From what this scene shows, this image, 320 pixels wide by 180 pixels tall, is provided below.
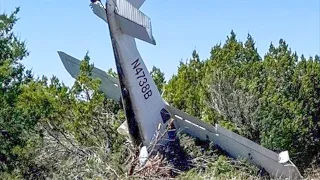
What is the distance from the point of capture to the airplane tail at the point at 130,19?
15.5 metres

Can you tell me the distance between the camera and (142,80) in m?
17.8

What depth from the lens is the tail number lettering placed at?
17.4m

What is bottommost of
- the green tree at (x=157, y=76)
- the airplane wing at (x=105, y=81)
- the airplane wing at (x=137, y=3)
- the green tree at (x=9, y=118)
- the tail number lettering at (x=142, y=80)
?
the green tree at (x=9, y=118)

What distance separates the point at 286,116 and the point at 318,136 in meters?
2.00

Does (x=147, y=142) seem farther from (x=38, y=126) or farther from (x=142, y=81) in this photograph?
(x=38, y=126)

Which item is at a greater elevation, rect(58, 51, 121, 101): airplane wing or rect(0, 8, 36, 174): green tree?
rect(58, 51, 121, 101): airplane wing

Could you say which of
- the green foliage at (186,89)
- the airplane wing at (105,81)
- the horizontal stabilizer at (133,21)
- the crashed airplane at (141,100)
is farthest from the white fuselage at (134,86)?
the green foliage at (186,89)

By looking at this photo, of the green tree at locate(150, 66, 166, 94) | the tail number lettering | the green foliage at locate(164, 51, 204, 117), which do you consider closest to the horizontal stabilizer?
the tail number lettering

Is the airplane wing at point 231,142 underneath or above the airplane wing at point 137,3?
underneath

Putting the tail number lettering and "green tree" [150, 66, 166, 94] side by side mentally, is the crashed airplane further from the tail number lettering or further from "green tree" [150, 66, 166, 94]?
"green tree" [150, 66, 166, 94]

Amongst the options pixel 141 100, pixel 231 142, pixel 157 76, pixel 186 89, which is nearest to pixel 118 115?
pixel 141 100

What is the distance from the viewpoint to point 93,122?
17.8 metres

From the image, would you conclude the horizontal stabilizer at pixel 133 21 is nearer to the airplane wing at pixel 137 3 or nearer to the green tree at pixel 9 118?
the airplane wing at pixel 137 3

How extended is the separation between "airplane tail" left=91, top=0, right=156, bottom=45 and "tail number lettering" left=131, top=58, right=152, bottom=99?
3.78ft
